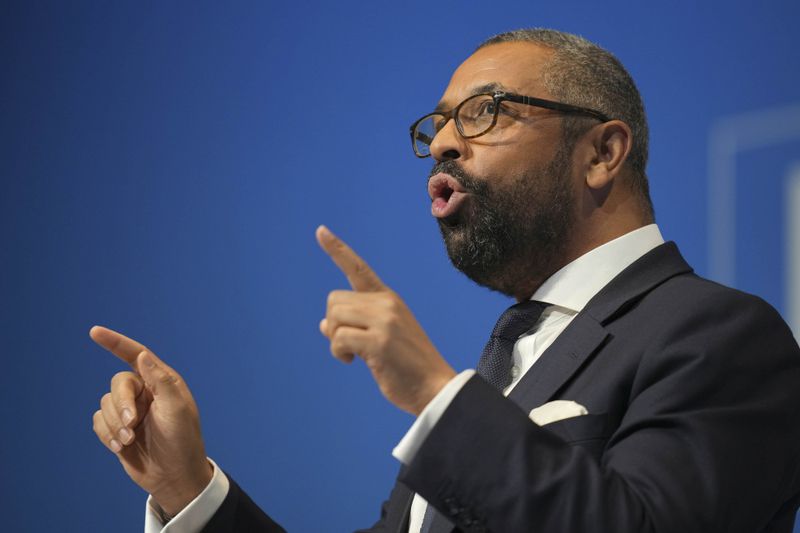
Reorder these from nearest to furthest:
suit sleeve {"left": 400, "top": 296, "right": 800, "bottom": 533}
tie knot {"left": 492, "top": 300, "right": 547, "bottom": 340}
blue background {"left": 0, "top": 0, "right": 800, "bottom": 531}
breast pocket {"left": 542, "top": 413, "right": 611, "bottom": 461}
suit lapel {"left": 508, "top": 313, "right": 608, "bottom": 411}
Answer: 1. suit sleeve {"left": 400, "top": 296, "right": 800, "bottom": 533}
2. breast pocket {"left": 542, "top": 413, "right": 611, "bottom": 461}
3. suit lapel {"left": 508, "top": 313, "right": 608, "bottom": 411}
4. tie knot {"left": 492, "top": 300, "right": 547, "bottom": 340}
5. blue background {"left": 0, "top": 0, "right": 800, "bottom": 531}

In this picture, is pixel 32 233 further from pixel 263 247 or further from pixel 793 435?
pixel 793 435

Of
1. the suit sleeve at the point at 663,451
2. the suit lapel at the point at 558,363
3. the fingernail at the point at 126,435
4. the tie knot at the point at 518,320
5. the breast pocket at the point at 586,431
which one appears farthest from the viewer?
the tie knot at the point at 518,320

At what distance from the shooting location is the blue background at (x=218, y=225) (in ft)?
8.15

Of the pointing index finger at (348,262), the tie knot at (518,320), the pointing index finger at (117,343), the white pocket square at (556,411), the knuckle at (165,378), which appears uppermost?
the pointing index finger at (348,262)

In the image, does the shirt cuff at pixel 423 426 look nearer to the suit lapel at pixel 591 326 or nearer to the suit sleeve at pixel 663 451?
the suit sleeve at pixel 663 451

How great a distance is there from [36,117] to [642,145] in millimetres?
1821

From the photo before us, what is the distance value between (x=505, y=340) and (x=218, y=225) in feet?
4.34

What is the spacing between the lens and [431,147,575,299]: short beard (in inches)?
58.8

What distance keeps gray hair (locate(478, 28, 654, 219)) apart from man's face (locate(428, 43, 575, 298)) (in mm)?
39

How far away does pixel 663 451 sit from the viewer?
3.41ft

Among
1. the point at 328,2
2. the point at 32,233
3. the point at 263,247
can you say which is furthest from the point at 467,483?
the point at 32,233

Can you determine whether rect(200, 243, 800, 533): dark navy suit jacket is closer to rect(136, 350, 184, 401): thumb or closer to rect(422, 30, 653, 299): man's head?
rect(422, 30, 653, 299): man's head

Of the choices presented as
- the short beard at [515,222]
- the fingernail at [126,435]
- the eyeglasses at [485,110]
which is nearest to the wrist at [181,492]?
the fingernail at [126,435]

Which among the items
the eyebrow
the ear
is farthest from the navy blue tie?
the eyebrow
